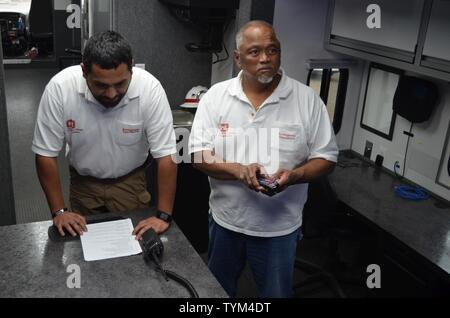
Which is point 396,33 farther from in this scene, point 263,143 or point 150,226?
point 150,226

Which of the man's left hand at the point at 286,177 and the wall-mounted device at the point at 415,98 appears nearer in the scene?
the man's left hand at the point at 286,177

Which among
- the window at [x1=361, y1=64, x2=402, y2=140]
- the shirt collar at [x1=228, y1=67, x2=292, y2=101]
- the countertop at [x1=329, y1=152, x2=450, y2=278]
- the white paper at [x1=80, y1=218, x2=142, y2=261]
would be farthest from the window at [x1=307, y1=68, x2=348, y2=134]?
the white paper at [x1=80, y1=218, x2=142, y2=261]

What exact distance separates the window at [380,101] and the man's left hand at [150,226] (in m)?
1.60

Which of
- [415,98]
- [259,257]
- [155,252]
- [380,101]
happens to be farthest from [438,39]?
[155,252]

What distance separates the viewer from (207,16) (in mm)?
2270

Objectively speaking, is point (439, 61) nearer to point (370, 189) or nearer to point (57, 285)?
point (370, 189)

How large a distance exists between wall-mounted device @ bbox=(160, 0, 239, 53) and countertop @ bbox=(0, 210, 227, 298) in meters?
1.35

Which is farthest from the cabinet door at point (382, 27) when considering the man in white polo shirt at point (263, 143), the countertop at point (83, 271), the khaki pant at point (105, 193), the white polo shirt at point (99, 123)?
the countertop at point (83, 271)

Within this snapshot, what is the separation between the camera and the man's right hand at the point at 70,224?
1.23 metres

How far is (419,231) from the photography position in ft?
6.00

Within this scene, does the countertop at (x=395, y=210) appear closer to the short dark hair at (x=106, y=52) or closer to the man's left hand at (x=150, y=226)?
the man's left hand at (x=150, y=226)

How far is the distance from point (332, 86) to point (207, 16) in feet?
2.77
